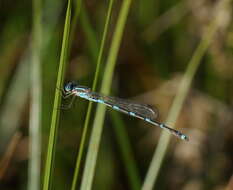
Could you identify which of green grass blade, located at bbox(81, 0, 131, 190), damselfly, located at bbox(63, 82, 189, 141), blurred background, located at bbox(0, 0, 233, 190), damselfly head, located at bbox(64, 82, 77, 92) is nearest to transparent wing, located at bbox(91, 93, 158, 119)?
damselfly, located at bbox(63, 82, 189, 141)

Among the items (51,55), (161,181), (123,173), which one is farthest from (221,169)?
(51,55)

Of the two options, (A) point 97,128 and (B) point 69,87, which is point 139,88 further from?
(A) point 97,128

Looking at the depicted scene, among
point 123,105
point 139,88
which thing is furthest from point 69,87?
point 139,88

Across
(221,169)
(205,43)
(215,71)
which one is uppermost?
(205,43)

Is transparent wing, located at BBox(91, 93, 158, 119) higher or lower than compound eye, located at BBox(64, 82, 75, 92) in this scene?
lower

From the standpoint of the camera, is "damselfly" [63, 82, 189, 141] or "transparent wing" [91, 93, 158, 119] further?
"transparent wing" [91, 93, 158, 119]

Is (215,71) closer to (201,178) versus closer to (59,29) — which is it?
A: (201,178)

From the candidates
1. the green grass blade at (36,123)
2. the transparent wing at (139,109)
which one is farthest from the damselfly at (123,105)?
the green grass blade at (36,123)

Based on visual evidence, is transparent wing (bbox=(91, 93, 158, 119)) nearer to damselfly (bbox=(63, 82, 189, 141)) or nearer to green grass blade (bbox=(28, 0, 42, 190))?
damselfly (bbox=(63, 82, 189, 141))
